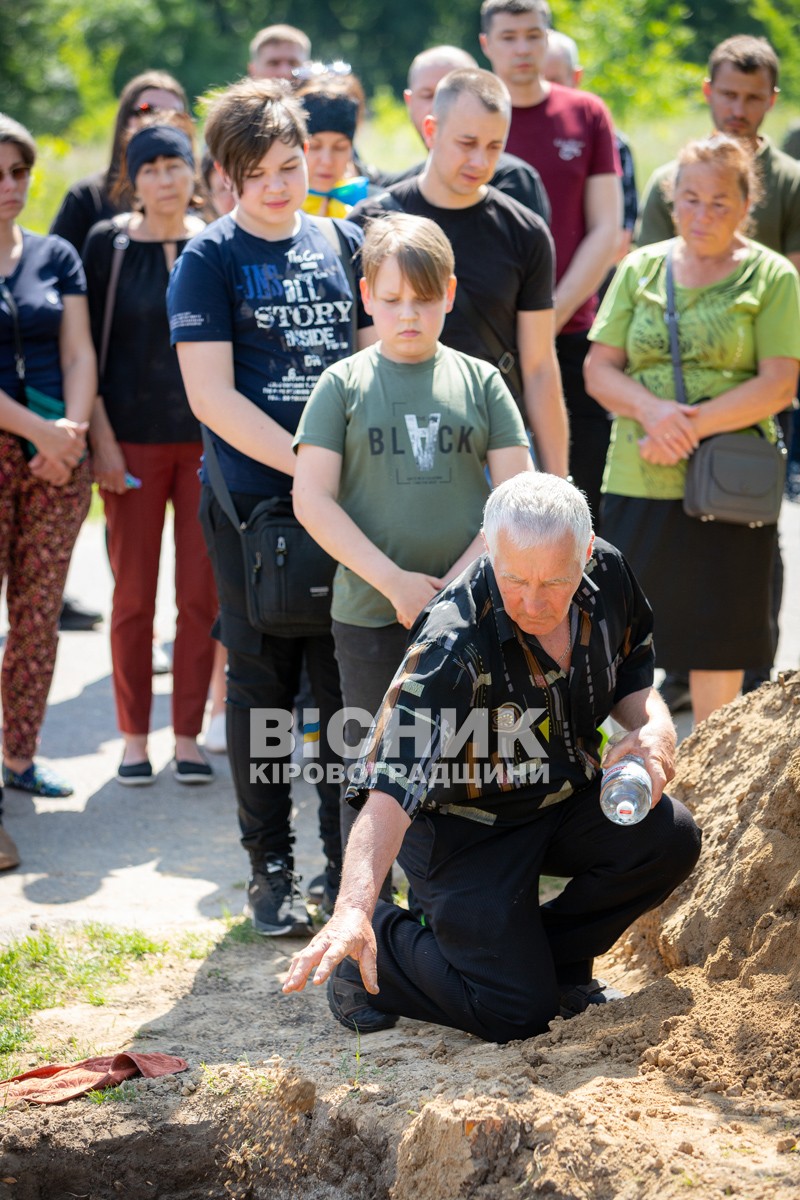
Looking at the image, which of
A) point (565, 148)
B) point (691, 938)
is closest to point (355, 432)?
point (691, 938)

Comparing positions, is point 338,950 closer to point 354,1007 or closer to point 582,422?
point 354,1007

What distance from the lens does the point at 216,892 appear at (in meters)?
4.69

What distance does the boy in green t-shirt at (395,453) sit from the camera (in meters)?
3.79

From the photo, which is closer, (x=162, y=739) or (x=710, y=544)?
(x=710, y=544)

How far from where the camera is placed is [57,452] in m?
5.16

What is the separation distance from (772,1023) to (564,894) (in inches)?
24.6

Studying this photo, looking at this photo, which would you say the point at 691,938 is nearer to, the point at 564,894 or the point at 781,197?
the point at 564,894

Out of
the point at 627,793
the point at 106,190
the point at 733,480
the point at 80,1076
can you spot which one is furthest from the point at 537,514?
the point at 106,190

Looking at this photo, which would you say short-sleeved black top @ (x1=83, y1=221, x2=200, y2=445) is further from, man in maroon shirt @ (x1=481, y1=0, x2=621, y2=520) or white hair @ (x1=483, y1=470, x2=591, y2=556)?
white hair @ (x1=483, y1=470, x2=591, y2=556)

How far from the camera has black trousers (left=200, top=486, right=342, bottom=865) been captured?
4195mm

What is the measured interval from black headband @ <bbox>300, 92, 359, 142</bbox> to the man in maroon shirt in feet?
2.45

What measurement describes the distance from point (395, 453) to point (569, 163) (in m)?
2.66

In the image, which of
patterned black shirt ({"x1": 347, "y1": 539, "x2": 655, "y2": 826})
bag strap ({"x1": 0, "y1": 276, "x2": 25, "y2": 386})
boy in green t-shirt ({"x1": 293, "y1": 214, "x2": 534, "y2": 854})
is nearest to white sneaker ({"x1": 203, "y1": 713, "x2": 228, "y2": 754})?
bag strap ({"x1": 0, "y1": 276, "x2": 25, "y2": 386})

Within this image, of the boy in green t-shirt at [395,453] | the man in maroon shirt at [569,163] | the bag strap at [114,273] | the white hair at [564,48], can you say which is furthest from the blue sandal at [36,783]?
the white hair at [564,48]
